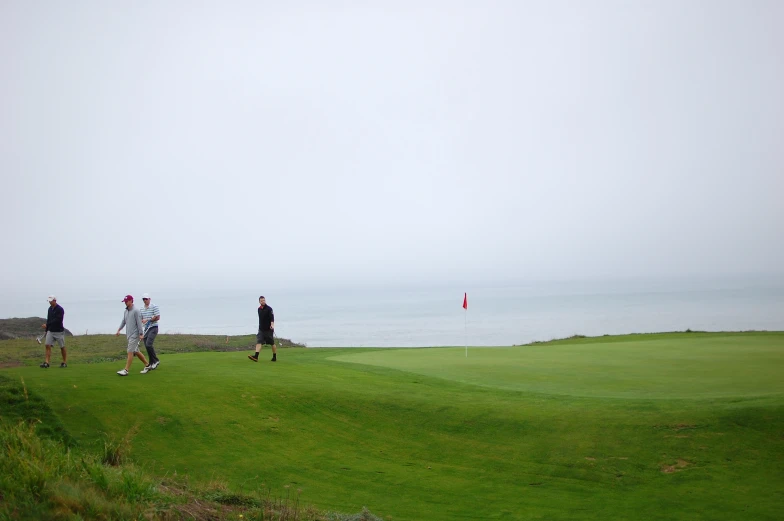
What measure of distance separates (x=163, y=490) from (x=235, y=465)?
2861 millimetres

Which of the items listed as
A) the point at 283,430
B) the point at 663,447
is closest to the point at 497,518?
the point at 663,447

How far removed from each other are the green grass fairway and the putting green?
17 centimetres

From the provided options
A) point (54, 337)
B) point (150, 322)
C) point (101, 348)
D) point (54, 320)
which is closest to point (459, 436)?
point (150, 322)

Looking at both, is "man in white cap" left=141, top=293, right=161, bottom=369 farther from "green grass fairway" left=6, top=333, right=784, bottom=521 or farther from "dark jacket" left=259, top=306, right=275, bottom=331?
"dark jacket" left=259, top=306, right=275, bottom=331

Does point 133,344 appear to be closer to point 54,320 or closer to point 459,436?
point 54,320

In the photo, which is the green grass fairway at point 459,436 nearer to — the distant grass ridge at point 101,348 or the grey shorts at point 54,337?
the grey shorts at point 54,337

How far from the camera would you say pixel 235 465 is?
10.1 m

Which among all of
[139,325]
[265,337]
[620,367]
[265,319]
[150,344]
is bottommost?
[620,367]

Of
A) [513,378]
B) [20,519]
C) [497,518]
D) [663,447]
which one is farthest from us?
[513,378]

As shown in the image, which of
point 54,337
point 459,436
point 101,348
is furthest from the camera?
point 101,348

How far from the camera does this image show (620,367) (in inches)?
746

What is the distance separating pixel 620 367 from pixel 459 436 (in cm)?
919

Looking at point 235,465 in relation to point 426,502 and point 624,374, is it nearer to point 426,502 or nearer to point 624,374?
point 426,502

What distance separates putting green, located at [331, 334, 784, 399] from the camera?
15047 mm
